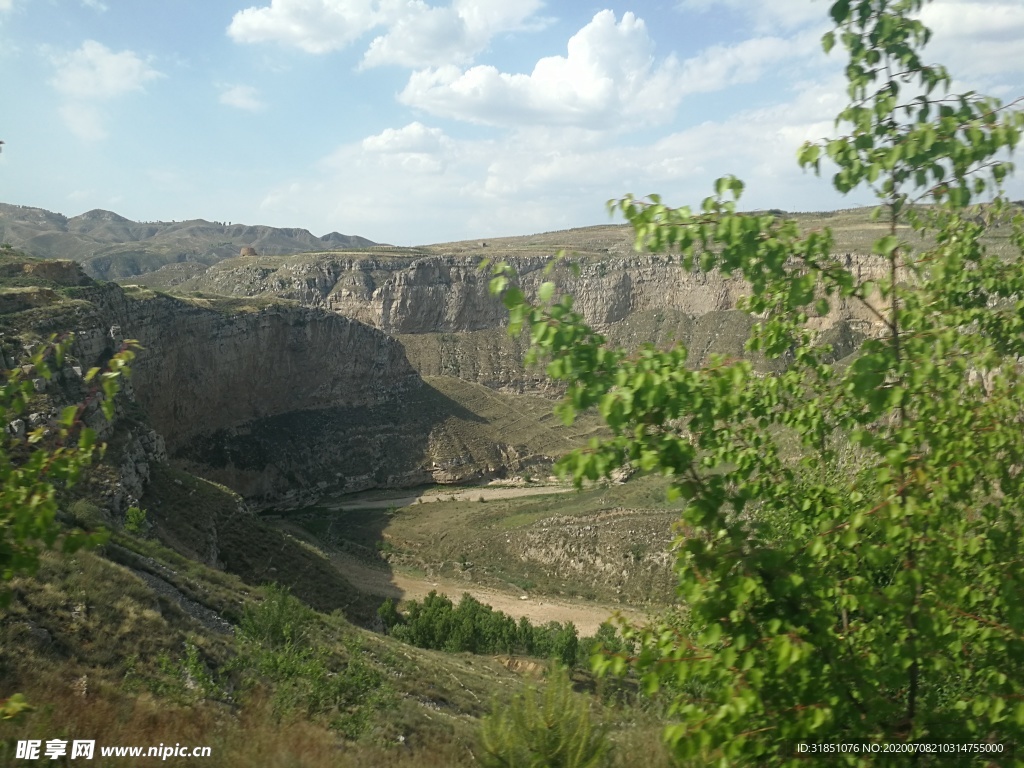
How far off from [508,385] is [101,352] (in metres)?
60.5

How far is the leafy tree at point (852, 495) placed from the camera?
11.5 feet

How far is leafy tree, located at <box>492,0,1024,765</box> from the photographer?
3514mm

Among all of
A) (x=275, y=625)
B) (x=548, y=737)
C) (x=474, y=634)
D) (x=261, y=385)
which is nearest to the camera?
(x=548, y=737)

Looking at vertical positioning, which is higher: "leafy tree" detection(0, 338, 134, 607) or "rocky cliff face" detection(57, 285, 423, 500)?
"leafy tree" detection(0, 338, 134, 607)

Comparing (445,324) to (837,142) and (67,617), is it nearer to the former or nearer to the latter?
(67,617)

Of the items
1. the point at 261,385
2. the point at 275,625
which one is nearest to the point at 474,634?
the point at 275,625

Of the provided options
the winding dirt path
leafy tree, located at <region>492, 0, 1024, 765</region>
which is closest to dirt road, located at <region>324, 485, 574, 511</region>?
the winding dirt path

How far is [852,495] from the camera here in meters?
4.78

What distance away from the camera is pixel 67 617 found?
10852 millimetres

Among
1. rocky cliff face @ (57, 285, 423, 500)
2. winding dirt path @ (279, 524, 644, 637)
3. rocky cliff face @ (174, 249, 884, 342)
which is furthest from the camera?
rocky cliff face @ (174, 249, 884, 342)

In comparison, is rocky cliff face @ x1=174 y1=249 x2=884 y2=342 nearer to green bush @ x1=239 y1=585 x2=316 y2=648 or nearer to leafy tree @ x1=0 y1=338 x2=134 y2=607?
green bush @ x1=239 y1=585 x2=316 y2=648

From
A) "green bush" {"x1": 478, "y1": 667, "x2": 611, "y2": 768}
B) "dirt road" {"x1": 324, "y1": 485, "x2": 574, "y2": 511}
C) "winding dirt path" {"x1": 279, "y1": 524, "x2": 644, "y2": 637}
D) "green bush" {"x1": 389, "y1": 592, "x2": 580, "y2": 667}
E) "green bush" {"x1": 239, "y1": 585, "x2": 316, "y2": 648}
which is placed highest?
"green bush" {"x1": 478, "y1": 667, "x2": 611, "y2": 768}

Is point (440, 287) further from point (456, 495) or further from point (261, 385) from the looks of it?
point (456, 495)

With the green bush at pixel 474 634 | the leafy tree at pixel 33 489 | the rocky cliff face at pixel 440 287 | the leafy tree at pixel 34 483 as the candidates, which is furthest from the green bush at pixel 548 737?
the rocky cliff face at pixel 440 287
